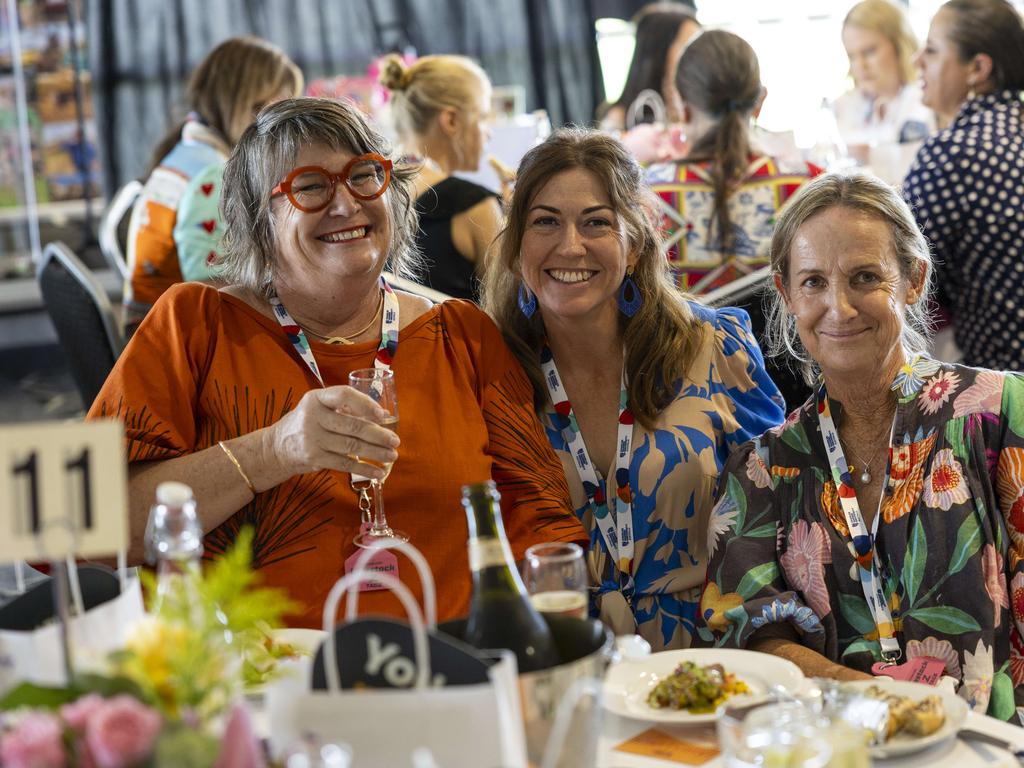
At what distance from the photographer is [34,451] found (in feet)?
3.57

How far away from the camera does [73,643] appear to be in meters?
1.23

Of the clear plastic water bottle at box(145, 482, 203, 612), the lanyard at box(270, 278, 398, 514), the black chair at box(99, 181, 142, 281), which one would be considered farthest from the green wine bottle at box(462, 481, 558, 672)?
the black chair at box(99, 181, 142, 281)

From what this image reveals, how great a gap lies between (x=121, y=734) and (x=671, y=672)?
87cm

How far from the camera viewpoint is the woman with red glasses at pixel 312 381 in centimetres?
204

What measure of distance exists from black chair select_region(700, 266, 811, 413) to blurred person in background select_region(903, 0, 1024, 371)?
95cm

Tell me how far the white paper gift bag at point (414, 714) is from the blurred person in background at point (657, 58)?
457 cm

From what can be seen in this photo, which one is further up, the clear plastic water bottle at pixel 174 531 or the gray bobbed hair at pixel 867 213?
the gray bobbed hair at pixel 867 213

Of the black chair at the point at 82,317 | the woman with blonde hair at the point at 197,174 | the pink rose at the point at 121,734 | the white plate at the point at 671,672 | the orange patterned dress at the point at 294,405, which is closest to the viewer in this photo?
the pink rose at the point at 121,734

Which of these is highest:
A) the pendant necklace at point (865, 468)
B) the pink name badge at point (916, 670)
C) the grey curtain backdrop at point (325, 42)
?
the grey curtain backdrop at point (325, 42)

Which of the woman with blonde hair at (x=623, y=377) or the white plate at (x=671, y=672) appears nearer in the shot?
the white plate at (x=671, y=672)

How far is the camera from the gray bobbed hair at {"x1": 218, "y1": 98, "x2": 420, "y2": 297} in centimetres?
218

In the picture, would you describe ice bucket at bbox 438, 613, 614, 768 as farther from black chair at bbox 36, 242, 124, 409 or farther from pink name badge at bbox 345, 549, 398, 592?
black chair at bbox 36, 242, 124, 409

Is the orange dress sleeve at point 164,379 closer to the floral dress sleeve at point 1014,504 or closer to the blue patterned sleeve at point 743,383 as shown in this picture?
the blue patterned sleeve at point 743,383

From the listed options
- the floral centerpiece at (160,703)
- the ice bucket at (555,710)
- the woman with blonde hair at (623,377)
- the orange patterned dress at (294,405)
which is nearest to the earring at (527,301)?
the woman with blonde hair at (623,377)
